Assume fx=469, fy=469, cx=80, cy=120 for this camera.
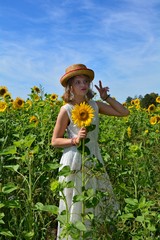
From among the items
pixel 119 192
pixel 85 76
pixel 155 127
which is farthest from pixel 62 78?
pixel 155 127

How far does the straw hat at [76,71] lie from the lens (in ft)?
8.40

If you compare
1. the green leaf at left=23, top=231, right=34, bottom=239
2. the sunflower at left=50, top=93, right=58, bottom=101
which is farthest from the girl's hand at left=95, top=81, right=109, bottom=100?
the sunflower at left=50, top=93, right=58, bottom=101

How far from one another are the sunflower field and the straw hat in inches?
14.7

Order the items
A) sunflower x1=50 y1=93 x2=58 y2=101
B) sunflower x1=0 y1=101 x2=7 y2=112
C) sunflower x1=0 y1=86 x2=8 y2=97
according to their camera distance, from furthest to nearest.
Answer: sunflower x1=50 y1=93 x2=58 y2=101 < sunflower x1=0 y1=86 x2=8 y2=97 < sunflower x1=0 y1=101 x2=7 y2=112

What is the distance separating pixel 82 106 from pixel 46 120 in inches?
66.5

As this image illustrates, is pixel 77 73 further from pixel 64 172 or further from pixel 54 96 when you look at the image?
pixel 54 96

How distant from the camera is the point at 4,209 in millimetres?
2674

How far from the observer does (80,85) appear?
256 cm

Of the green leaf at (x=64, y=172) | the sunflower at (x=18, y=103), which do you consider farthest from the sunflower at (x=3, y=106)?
the green leaf at (x=64, y=172)

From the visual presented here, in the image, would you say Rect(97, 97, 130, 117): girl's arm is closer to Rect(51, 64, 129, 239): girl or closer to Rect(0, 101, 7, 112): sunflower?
Rect(51, 64, 129, 239): girl

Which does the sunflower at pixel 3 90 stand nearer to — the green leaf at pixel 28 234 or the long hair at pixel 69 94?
the long hair at pixel 69 94

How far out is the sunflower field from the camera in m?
2.13

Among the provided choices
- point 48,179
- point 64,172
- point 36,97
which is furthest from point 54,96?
point 64,172

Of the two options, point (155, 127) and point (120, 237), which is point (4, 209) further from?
point (155, 127)
